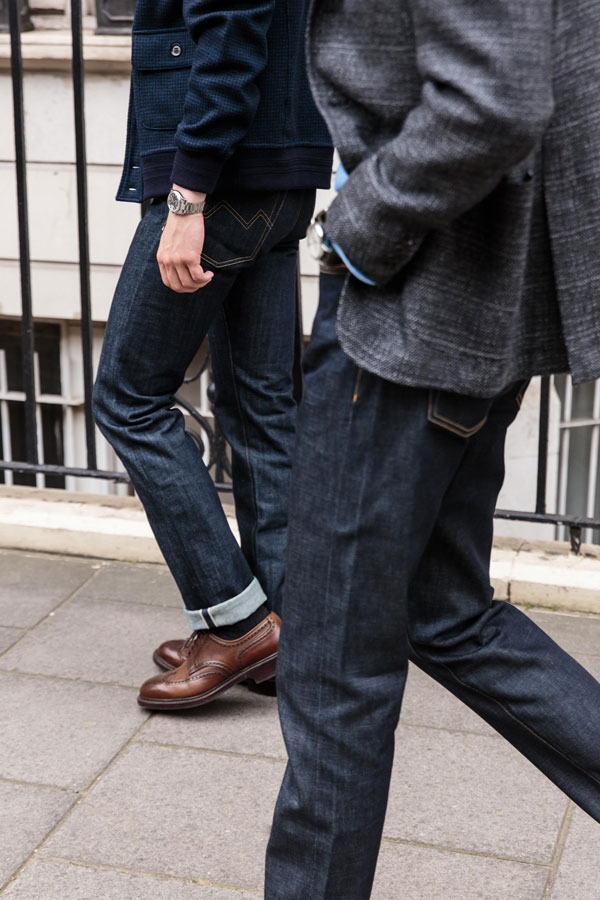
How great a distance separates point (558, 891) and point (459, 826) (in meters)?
0.25

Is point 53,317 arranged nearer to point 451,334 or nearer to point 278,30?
point 278,30

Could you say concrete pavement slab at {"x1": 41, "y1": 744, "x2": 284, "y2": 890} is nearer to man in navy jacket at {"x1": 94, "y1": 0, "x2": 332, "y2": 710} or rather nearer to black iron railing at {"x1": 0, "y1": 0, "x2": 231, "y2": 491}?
man in navy jacket at {"x1": 94, "y1": 0, "x2": 332, "y2": 710}

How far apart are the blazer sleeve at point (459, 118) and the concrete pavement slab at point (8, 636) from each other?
6.47ft

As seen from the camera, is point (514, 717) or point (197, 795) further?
point (197, 795)

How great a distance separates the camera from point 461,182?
51.4 inches

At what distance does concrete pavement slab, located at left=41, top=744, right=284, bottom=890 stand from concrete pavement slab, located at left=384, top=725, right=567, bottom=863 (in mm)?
276

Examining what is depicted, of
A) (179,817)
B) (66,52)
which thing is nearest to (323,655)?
(179,817)

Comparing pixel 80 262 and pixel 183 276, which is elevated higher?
pixel 183 276

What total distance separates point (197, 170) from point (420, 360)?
90 centimetres

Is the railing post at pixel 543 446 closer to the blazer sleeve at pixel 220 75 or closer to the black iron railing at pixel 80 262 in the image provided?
the black iron railing at pixel 80 262

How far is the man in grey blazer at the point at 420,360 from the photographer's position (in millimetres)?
1292

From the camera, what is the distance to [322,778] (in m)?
1.60

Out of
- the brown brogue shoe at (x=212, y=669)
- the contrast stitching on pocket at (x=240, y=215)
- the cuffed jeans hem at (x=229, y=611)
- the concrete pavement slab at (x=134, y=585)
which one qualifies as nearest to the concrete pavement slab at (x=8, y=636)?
the concrete pavement slab at (x=134, y=585)

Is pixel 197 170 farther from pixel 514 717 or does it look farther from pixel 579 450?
pixel 579 450
